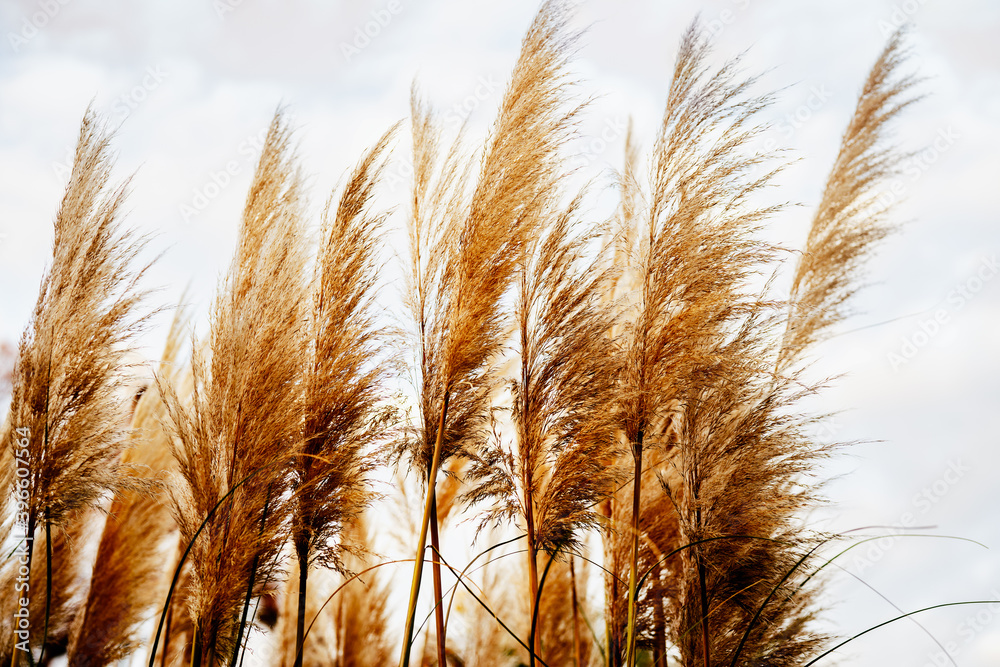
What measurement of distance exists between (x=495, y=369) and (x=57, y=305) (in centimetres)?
151

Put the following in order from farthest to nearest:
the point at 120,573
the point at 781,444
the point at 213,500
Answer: the point at 120,573 → the point at 781,444 → the point at 213,500

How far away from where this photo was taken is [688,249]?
235 cm

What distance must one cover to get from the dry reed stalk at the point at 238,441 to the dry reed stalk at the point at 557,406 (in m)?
0.69

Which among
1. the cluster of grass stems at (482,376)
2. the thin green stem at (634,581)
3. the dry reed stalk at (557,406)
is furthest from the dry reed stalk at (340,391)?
the thin green stem at (634,581)

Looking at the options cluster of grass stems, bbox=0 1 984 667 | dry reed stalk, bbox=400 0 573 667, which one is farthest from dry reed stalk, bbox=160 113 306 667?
dry reed stalk, bbox=400 0 573 667

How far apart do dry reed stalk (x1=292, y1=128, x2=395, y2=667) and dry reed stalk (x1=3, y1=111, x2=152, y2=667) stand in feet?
2.26

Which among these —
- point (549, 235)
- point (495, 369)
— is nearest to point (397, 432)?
point (495, 369)

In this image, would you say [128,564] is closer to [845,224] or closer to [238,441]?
[238,441]

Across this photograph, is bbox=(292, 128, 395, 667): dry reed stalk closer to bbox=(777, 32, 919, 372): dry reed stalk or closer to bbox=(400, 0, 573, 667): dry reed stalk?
bbox=(400, 0, 573, 667): dry reed stalk

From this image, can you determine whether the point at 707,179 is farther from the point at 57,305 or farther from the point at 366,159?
the point at 57,305

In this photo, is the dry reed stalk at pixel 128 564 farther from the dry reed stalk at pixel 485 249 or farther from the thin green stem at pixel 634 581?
the thin green stem at pixel 634 581

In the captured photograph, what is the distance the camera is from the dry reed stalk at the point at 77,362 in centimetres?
Answer: 234

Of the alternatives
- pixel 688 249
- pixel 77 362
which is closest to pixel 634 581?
pixel 688 249

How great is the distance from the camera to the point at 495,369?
2.45 m
